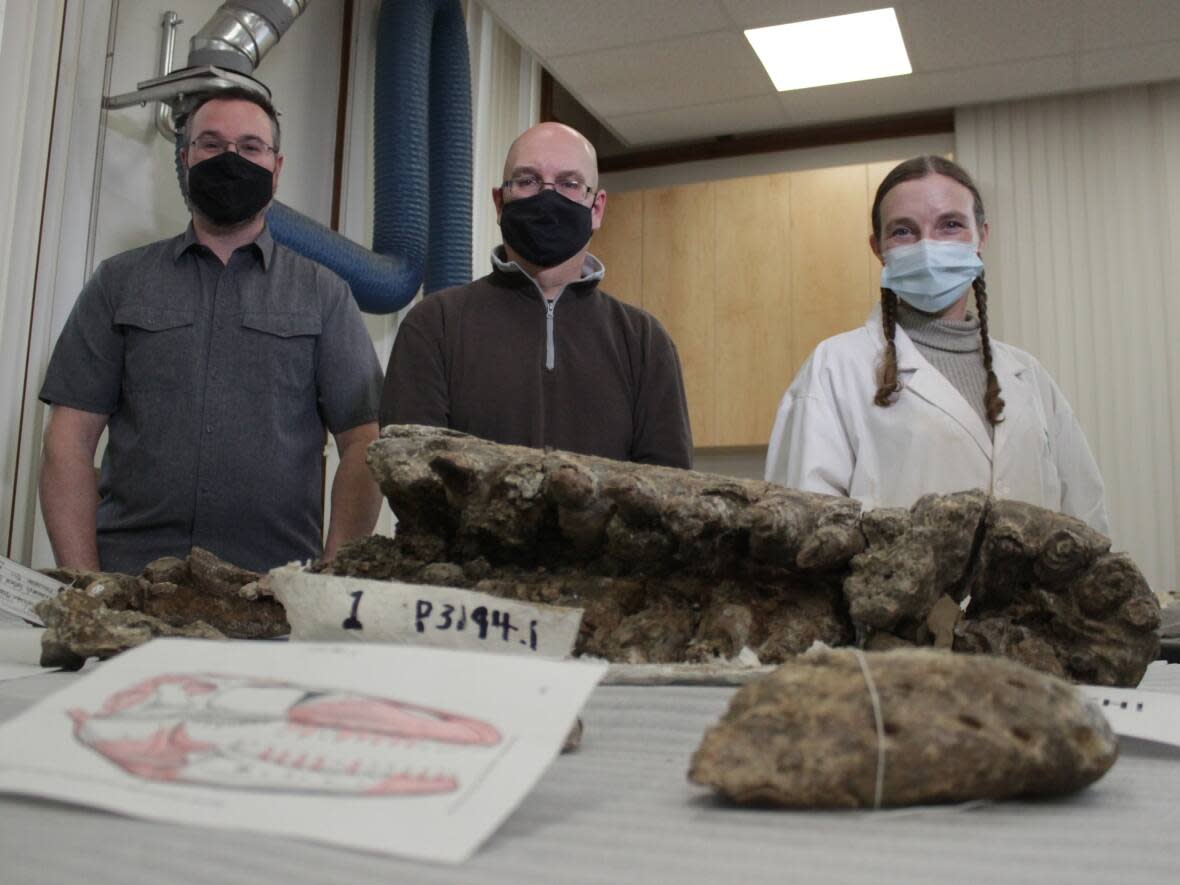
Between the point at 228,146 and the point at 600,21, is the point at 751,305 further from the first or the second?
the point at 228,146

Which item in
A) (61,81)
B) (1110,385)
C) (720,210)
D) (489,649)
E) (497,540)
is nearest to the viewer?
(489,649)

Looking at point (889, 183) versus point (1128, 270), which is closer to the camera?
point (889, 183)

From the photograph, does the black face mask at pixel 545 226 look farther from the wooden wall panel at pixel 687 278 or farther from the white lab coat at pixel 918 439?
the wooden wall panel at pixel 687 278

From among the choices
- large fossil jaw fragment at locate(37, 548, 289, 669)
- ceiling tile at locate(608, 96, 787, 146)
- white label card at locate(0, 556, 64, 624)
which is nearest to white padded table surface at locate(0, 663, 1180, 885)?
large fossil jaw fragment at locate(37, 548, 289, 669)

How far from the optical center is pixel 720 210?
5410 mm

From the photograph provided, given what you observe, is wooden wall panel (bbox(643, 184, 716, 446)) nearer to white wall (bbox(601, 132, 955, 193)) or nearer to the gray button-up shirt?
white wall (bbox(601, 132, 955, 193))

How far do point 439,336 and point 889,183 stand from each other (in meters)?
0.98

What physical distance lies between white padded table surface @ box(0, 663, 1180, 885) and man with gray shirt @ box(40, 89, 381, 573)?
1.44 meters

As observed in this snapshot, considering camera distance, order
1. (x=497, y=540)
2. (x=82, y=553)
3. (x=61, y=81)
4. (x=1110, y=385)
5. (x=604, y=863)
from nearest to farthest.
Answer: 1. (x=604, y=863)
2. (x=497, y=540)
3. (x=82, y=553)
4. (x=61, y=81)
5. (x=1110, y=385)

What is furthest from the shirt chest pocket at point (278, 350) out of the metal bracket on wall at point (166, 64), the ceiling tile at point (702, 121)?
the ceiling tile at point (702, 121)

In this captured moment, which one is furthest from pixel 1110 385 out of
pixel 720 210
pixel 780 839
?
pixel 780 839

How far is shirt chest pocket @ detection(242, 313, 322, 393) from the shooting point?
2082 millimetres

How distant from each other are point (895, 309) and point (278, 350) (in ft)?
Answer: 4.13

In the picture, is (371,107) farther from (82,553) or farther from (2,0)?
(82,553)
